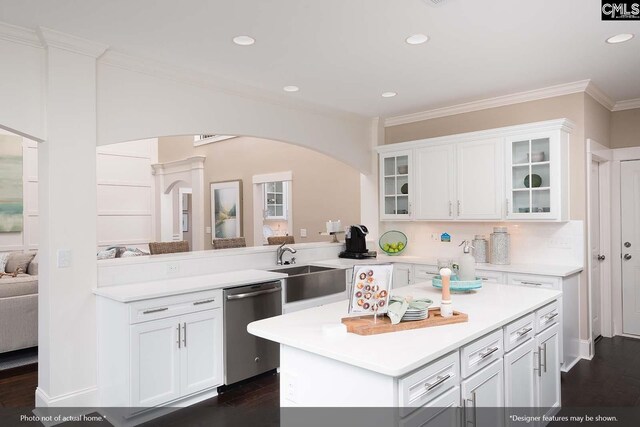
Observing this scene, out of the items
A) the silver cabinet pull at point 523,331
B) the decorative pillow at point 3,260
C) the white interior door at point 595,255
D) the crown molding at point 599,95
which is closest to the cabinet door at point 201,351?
the silver cabinet pull at point 523,331

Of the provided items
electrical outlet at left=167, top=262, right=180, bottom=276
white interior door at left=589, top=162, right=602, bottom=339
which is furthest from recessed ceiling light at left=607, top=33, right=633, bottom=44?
electrical outlet at left=167, top=262, right=180, bottom=276

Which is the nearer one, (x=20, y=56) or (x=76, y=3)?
(x=76, y=3)

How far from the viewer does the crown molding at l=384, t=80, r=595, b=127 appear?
4.27m

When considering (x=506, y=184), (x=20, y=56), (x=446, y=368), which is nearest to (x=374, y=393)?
(x=446, y=368)

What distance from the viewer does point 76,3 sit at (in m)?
2.57

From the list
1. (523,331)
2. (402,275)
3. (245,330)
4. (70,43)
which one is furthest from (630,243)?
(70,43)

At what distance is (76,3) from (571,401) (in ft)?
14.4

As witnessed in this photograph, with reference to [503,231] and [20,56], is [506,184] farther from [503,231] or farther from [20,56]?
[20,56]

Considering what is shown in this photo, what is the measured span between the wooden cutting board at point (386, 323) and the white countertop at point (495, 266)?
7.09 ft

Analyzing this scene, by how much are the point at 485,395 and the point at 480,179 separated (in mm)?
2923

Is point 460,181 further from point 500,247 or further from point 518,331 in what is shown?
point 518,331

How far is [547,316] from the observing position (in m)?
2.83

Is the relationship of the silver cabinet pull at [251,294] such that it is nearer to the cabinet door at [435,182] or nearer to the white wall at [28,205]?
the cabinet door at [435,182]

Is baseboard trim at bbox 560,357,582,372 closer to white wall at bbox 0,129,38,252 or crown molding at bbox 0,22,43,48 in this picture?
crown molding at bbox 0,22,43,48
